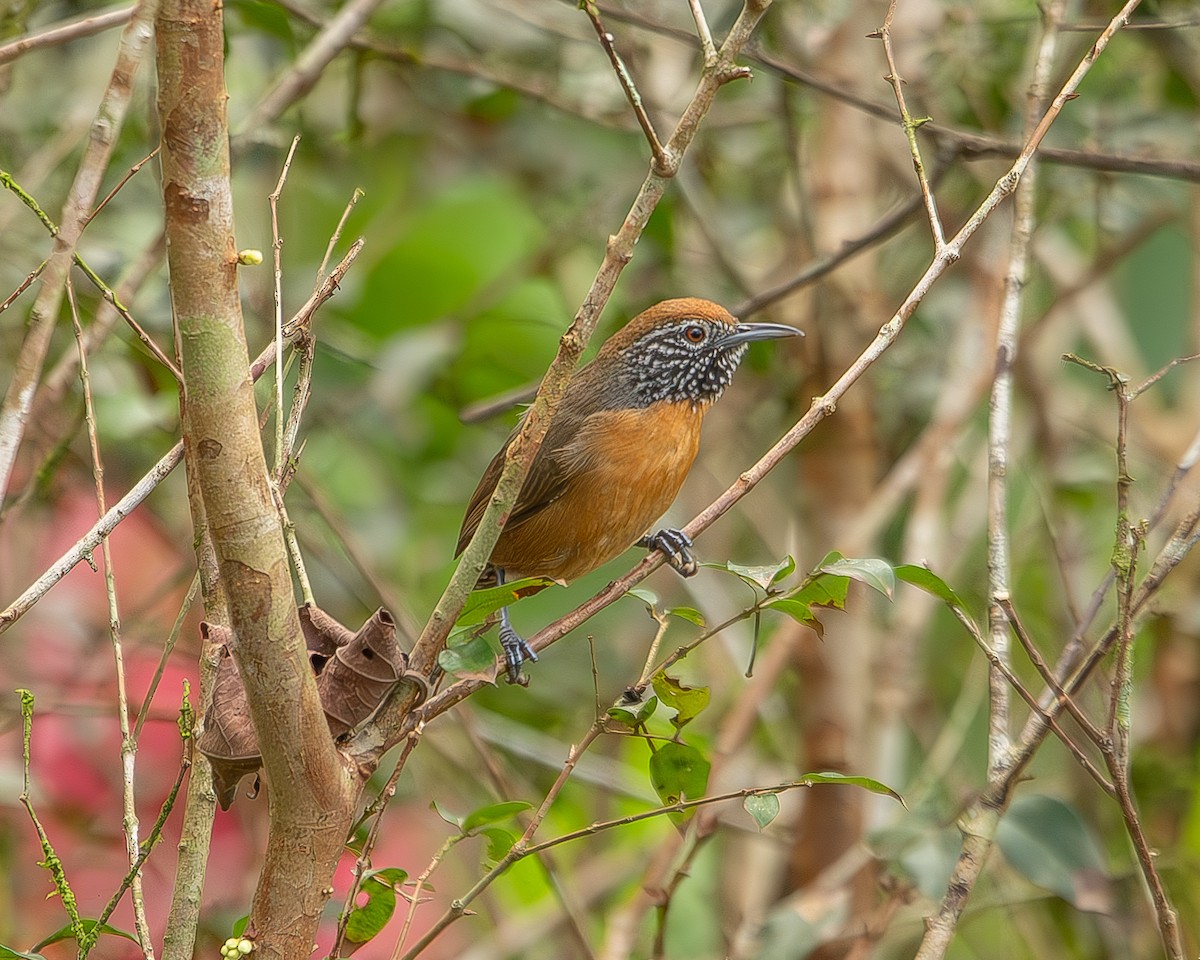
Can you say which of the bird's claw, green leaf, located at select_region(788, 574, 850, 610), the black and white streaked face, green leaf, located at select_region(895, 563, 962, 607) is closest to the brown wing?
the black and white streaked face

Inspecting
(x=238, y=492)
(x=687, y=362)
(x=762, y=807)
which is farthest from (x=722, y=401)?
(x=238, y=492)

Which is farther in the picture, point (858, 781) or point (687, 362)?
point (687, 362)

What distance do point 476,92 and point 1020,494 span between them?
2793 mm

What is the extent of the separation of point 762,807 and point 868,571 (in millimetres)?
451

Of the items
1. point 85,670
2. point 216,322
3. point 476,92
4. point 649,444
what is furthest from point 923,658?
point 216,322

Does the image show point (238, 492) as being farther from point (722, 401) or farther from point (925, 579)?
point (722, 401)

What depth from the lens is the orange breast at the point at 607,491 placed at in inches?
151

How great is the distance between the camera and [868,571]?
2225mm

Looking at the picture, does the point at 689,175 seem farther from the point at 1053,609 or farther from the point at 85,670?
the point at 85,670

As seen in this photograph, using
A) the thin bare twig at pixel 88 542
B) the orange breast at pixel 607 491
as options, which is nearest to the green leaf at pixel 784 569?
the thin bare twig at pixel 88 542

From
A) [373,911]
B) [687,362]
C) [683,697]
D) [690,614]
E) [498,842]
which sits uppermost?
[687,362]

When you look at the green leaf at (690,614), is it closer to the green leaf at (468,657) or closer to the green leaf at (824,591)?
the green leaf at (824,591)

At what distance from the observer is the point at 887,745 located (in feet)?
15.4

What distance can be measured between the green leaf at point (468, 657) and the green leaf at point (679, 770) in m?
0.46
